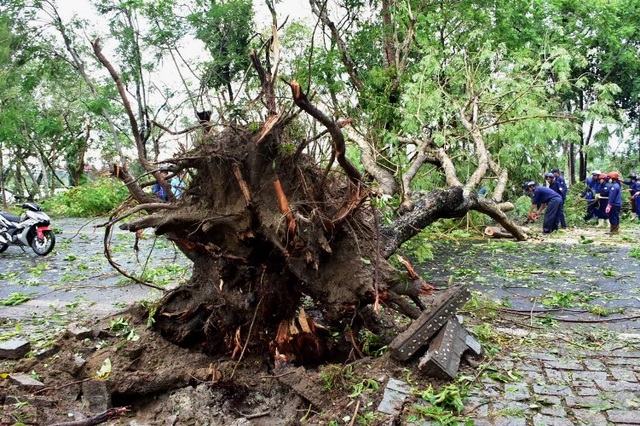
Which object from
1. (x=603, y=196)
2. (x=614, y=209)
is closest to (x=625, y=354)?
(x=614, y=209)

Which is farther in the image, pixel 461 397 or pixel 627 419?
pixel 461 397

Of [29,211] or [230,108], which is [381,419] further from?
[29,211]

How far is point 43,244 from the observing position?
10.0 meters

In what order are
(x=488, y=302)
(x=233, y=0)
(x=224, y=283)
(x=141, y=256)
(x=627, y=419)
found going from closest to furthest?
(x=627, y=419)
(x=224, y=283)
(x=488, y=302)
(x=141, y=256)
(x=233, y=0)

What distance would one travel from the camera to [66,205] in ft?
61.5

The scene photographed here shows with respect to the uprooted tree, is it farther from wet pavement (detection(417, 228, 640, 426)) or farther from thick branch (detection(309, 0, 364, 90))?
thick branch (detection(309, 0, 364, 90))

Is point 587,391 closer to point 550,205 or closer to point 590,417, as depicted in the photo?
point 590,417

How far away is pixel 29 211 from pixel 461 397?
9484 mm

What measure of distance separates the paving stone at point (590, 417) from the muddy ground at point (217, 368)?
0.67 metres

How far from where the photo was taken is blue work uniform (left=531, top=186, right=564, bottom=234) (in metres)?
12.8

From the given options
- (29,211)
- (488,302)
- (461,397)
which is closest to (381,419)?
(461,397)

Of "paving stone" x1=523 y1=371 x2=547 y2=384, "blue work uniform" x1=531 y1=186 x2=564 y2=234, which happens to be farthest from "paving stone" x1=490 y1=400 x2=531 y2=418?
"blue work uniform" x1=531 y1=186 x2=564 y2=234

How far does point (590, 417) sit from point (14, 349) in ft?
15.1

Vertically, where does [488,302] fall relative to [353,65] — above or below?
below
